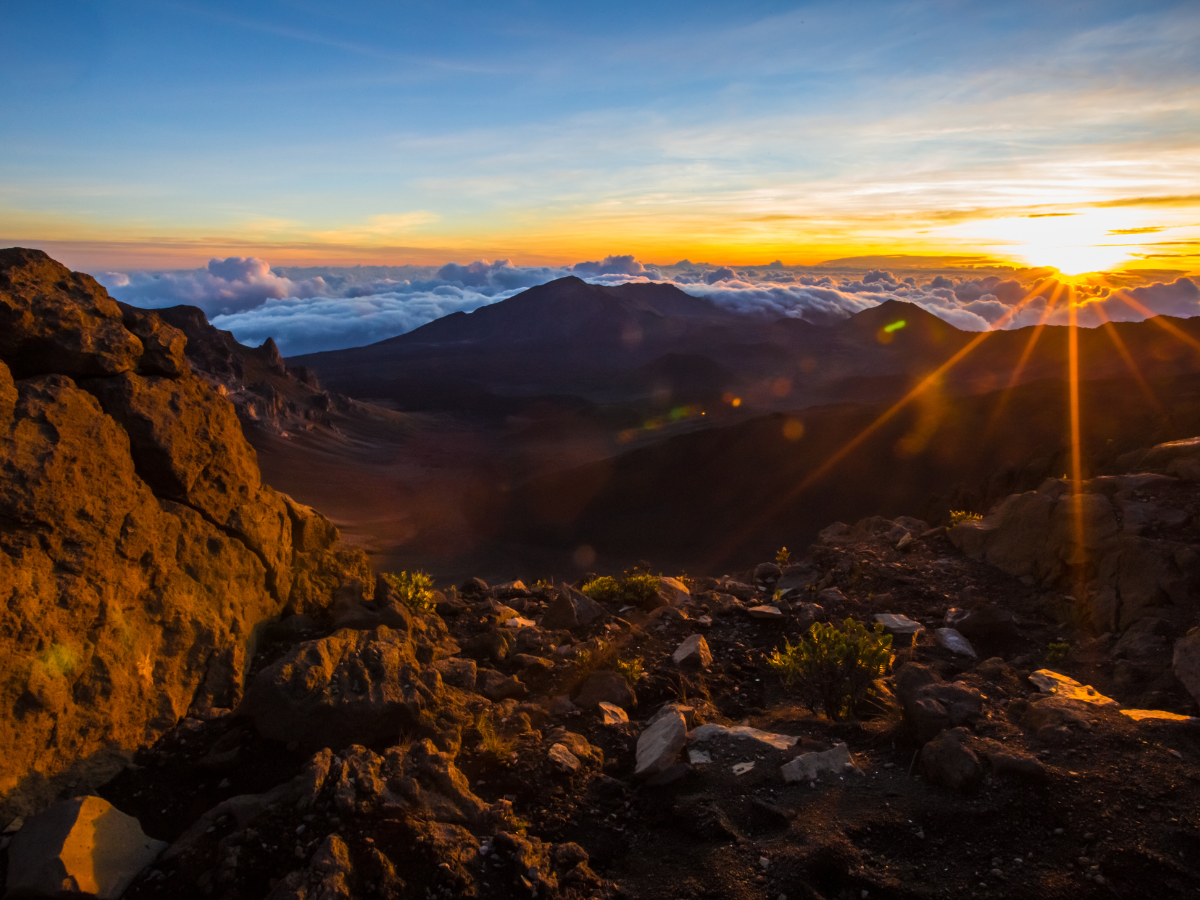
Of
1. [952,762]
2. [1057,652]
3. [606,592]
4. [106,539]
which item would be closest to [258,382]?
[606,592]

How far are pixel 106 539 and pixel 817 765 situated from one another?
4.33 metres

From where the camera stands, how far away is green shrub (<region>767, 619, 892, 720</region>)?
15.6 feet

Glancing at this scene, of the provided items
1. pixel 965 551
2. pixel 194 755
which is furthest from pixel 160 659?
pixel 965 551

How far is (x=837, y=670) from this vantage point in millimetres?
4793

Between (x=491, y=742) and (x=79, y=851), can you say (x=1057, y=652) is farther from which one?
(x=79, y=851)

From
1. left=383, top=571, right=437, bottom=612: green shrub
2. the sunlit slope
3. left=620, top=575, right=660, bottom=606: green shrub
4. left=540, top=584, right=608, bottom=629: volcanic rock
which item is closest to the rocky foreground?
left=383, top=571, right=437, bottom=612: green shrub

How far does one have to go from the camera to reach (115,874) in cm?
290

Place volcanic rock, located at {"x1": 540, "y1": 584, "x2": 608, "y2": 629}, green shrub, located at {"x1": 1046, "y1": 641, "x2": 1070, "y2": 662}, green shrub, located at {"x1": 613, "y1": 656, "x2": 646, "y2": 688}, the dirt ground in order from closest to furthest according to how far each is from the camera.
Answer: the dirt ground
green shrub, located at {"x1": 613, "y1": 656, "x2": 646, "y2": 688}
green shrub, located at {"x1": 1046, "y1": 641, "x2": 1070, "y2": 662}
volcanic rock, located at {"x1": 540, "y1": 584, "x2": 608, "y2": 629}

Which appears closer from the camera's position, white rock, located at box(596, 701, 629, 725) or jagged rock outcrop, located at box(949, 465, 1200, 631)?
white rock, located at box(596, 701, 629, 725)

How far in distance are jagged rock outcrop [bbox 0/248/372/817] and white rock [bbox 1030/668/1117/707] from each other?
214 inches

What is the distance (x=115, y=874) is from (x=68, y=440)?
234cm

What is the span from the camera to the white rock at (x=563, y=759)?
397cm

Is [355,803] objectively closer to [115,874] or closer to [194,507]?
[115,874]

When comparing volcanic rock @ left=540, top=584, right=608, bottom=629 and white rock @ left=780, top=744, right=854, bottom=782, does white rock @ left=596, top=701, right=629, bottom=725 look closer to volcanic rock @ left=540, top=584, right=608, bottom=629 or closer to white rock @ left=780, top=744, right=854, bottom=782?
white rock @ left=780, top=744, right=854, bottom=782
